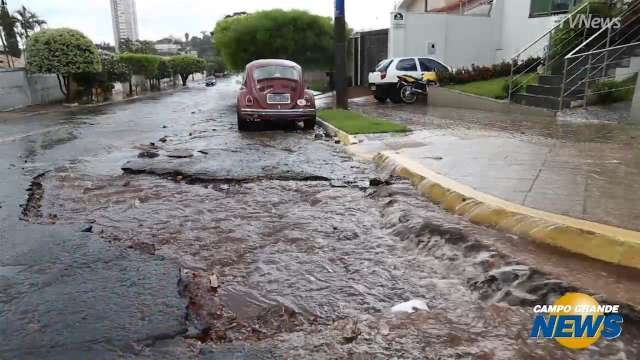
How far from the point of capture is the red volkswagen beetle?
1283 centimetres

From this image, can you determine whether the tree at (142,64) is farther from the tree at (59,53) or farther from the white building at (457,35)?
the white building at (457,35)

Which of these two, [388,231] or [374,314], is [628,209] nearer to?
[388,231]

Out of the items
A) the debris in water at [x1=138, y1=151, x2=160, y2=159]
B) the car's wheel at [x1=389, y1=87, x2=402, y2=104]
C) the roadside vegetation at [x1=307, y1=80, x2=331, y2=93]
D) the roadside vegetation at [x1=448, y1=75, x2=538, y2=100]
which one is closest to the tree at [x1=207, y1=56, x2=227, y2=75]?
the roadside vegetation at [x1=307, y1=80, x2=331, y2=93]

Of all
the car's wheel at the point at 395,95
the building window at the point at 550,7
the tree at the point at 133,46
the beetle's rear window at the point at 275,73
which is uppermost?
the tree at the point at 133,46

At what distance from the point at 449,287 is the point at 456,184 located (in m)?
2.38

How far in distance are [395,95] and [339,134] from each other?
9.14 m

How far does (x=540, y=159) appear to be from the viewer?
7.45m

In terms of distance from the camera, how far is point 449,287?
3.95 m

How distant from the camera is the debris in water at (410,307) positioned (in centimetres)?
362

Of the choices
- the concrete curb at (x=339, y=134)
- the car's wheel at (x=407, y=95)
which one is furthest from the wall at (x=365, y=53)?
the concrete curb at (x=339, y=134)

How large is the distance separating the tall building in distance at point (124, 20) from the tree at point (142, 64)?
4416 centimetres

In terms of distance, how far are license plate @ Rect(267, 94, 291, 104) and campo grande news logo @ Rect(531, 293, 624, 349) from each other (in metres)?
10.1

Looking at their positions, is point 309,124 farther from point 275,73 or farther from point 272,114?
point 275,73

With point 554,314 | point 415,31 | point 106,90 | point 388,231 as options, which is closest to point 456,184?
point 388,231
